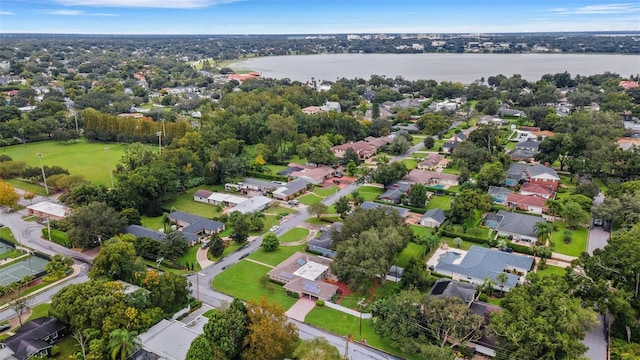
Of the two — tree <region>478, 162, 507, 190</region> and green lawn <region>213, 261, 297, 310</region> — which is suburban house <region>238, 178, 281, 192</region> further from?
tree <region>478, 162, 507, 190</region>

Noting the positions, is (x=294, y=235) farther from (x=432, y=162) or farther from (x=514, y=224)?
(x=432, y=162)

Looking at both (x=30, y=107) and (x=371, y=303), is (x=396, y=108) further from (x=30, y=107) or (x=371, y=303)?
(x=30, y=107)

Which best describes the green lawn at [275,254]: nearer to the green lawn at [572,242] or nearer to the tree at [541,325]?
the tree at [541,325]

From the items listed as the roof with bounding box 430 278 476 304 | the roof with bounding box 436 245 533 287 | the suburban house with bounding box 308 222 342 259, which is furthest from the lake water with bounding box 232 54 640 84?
the roof with bounding box 430 278 476 304

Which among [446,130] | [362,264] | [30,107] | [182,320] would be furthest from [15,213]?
[446,130]

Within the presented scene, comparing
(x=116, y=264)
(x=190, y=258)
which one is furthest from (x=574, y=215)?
(x=116, y=264)

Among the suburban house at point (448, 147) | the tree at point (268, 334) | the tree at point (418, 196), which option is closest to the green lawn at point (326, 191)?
the tree at point (418, 196)

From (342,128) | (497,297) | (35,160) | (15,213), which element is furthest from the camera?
(342,128)
